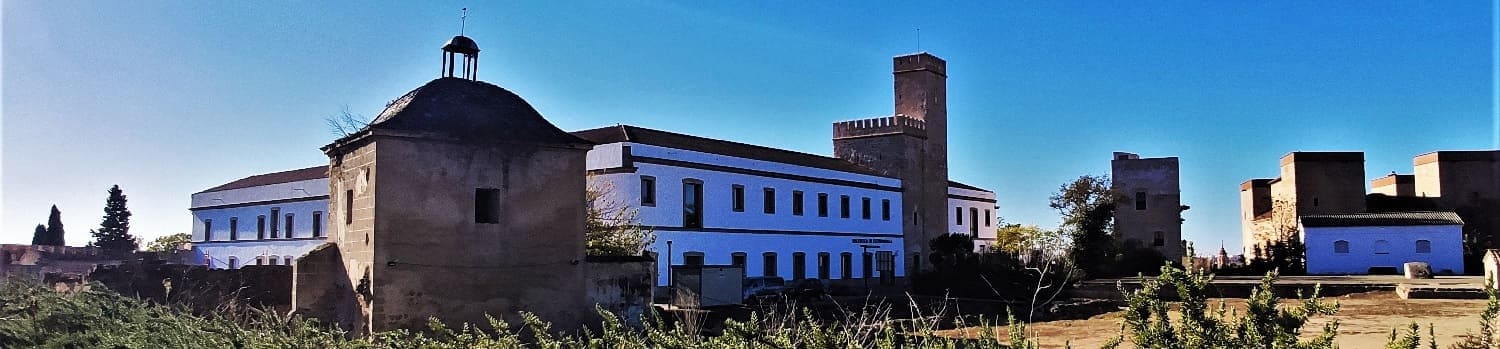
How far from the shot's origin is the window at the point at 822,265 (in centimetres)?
3841

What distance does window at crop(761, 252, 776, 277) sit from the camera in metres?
35.7

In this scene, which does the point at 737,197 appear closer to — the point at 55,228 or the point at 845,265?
the point at 845,265

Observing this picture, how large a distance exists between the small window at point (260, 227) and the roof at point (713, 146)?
50.2ft

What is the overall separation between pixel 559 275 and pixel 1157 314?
11148mm

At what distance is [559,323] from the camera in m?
15.7

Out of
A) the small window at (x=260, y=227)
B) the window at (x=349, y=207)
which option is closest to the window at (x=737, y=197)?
the window at (x=349, y=207)

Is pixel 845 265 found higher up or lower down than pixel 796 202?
lower down

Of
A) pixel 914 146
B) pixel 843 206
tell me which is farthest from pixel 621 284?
pixel 914 146

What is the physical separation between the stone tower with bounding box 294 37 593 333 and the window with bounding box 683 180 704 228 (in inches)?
647

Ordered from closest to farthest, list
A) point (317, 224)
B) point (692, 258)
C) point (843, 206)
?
point (692, 258) → point (843, 206) → point (317, 224)

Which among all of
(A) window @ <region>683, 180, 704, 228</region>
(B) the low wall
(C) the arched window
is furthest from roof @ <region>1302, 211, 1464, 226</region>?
(B) the low wall

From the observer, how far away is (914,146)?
44375mm

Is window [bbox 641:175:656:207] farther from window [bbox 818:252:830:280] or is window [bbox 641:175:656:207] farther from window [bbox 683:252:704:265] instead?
window [bbox 818:252:830:280]

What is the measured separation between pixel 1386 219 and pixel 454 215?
34.8m
